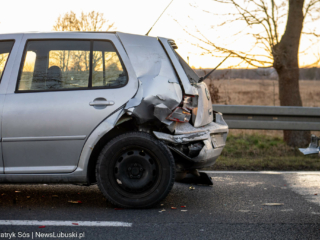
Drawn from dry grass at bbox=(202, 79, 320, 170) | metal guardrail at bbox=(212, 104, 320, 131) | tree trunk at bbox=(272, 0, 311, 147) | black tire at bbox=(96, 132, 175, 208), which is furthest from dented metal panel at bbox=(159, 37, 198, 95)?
tree trunk at bbox=(272, 0, 311, 147)

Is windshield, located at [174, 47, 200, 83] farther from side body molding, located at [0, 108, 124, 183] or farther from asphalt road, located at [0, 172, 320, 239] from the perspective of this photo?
asphalt road, located at [0, 172, 320, 239]

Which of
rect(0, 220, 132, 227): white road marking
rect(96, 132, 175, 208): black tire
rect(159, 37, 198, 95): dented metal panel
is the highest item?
rect(159, 37, 198, 95): dented metal panel

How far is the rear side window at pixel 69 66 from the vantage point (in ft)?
13.2

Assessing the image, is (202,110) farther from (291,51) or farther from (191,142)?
(291,51)

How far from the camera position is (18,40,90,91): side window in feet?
13.1

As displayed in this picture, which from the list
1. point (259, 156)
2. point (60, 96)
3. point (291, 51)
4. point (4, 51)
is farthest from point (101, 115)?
point (291, 51)

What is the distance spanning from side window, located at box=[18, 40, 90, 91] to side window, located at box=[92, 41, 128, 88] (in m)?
0.08

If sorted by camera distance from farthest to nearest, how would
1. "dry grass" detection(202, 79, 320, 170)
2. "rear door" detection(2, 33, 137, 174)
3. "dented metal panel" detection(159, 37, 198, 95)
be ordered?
"dry grass" detection(202, 79, 320, 170)
"dented metal panel" detection(159, 37, 198, 95)
"rear door" detection(2, 33, 137, 174)

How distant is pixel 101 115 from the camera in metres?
3.92

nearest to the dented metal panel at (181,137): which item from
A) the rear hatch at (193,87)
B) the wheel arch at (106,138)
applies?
the rear hatch at (193,87)

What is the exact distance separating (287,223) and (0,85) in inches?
124

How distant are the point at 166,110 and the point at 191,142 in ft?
1.48

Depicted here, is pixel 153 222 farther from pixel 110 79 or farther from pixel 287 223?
pixel 110 79

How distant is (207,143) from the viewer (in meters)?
4.11
